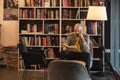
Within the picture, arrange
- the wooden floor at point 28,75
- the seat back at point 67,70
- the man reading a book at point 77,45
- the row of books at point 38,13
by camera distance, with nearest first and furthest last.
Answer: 1. the seat back at point 67,70
2. the man reading a book at point 77,45
3. the wooden floor at point 28,75
4. the row of books at point 38,13

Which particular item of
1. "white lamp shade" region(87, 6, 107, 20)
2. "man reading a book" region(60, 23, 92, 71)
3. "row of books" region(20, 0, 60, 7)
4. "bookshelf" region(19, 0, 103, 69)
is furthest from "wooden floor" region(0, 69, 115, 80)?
"row of books" region(20, 0, 60, 7)

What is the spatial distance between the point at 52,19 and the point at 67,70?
3.92 metres

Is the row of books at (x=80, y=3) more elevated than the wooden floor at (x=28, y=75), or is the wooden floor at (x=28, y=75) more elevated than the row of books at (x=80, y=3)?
the row of books at (x=80, y=3)

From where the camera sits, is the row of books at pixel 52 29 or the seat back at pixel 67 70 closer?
the seat back at pixel 67 70

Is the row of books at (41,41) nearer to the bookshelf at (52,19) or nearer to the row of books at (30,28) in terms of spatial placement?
the bookshelf at (52,19)

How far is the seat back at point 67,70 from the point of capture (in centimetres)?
326

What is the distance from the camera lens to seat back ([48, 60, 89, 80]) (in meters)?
3.26

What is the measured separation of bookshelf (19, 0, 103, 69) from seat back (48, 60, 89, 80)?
3729mm

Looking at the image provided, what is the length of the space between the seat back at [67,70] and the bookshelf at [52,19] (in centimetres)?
373

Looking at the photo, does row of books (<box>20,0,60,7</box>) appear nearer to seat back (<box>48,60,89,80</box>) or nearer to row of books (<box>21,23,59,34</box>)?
row of books (<box>21,23,59,34</box>)

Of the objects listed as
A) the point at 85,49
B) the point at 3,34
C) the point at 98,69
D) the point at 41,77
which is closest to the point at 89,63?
the point at 85,49

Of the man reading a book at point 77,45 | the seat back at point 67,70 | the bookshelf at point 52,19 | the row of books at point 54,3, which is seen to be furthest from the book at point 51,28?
the seat back at point 67,70

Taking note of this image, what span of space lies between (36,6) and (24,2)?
1.12ft

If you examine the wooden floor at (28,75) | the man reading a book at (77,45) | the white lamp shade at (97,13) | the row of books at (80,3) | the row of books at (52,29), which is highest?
the row of books at (80,3)
